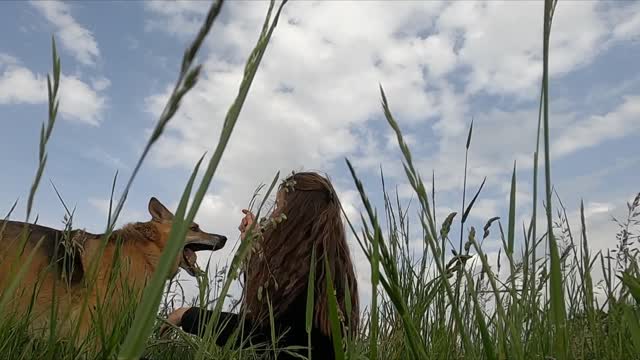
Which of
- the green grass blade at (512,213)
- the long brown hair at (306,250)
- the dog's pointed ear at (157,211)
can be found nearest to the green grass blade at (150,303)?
the green grass blade at (512,213)

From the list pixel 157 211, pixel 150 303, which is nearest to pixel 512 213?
pixel 150 303

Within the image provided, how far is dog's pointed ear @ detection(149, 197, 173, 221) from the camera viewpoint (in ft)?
25.2

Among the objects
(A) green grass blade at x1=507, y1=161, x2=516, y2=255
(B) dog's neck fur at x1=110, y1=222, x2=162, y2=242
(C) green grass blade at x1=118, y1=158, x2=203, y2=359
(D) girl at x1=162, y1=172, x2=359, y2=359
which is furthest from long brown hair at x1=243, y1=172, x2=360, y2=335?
(B) dog's neck fur at x1=110, y1=222, x2=162, y2=242

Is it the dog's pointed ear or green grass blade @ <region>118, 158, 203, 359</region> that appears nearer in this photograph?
green grass blade @ <region>118, 158, 203, 359</region>

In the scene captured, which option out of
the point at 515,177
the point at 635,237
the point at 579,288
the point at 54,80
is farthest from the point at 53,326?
the point at 635,237

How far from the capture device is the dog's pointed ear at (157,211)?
769cm

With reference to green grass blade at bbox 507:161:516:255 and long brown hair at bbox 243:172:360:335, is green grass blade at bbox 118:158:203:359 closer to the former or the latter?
green grass blade at bbox 507:161:516:255

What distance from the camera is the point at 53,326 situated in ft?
2.42

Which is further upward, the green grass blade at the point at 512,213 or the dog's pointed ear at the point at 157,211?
the dog's pointed ear at the point at 157,211

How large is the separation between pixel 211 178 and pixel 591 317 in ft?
3.31

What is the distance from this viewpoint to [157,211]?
7.77 m

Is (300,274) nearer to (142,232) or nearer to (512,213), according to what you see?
(512,213)

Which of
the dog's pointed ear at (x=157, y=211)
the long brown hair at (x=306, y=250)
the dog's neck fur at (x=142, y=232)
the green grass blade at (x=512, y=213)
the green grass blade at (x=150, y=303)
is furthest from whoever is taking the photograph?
the dog's pointed ear at (x=157, y=211)

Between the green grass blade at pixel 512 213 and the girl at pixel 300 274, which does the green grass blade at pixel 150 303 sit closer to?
the green grass blade at pixel 512 213
